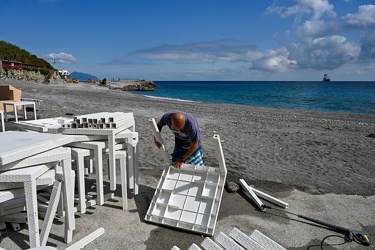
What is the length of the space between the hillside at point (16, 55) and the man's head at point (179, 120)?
2592 inches

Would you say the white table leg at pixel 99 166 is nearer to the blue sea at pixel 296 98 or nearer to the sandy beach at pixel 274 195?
the sandy beach at pixel 274 195

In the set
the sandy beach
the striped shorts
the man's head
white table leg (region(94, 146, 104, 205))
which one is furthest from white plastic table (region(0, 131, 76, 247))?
the striped shorts

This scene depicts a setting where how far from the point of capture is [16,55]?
63594 mm

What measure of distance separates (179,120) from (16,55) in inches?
2911

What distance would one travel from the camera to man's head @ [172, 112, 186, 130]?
167 inches

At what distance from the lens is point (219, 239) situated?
360 centimetres

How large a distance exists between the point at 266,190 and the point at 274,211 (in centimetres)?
98

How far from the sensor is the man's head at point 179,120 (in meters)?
4.23

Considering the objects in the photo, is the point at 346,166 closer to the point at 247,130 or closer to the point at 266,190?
the point at 266,190

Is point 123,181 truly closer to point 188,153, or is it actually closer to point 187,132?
point 188,153

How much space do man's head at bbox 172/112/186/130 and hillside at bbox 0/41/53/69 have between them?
6584cm

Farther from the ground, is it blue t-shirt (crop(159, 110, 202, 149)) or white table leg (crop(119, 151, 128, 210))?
blue t-shirt (crop(159, 110, 202, 149))

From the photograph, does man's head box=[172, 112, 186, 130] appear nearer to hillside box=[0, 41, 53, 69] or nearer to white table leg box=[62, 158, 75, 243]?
white table leg box=[62, 158, 75, 243]

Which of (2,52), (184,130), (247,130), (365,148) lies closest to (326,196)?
(184,130)
